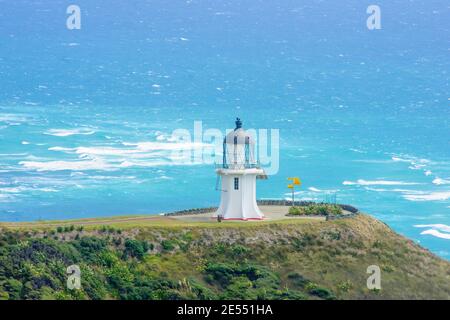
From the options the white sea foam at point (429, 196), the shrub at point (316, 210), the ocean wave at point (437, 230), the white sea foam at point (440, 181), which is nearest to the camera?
the shrub at point (316, 210)

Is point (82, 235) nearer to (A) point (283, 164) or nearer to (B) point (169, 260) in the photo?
(B) point (169, 260)

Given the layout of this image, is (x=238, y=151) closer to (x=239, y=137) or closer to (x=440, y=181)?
(x=239, y=137)

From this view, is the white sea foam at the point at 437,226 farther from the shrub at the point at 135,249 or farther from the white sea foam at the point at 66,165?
the shrub at the point at 135,249

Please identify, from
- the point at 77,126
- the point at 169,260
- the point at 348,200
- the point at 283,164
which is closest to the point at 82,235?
the point at 169,260

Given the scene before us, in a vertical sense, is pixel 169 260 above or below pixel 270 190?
below

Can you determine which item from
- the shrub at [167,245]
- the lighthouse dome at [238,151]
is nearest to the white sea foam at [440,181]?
the lighthouse dome at [238,151]

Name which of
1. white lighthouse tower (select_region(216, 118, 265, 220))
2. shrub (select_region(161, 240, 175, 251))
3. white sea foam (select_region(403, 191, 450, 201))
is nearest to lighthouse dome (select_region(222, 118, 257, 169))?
white lighthouse tower (select_region(216, 118, 265, 220))
